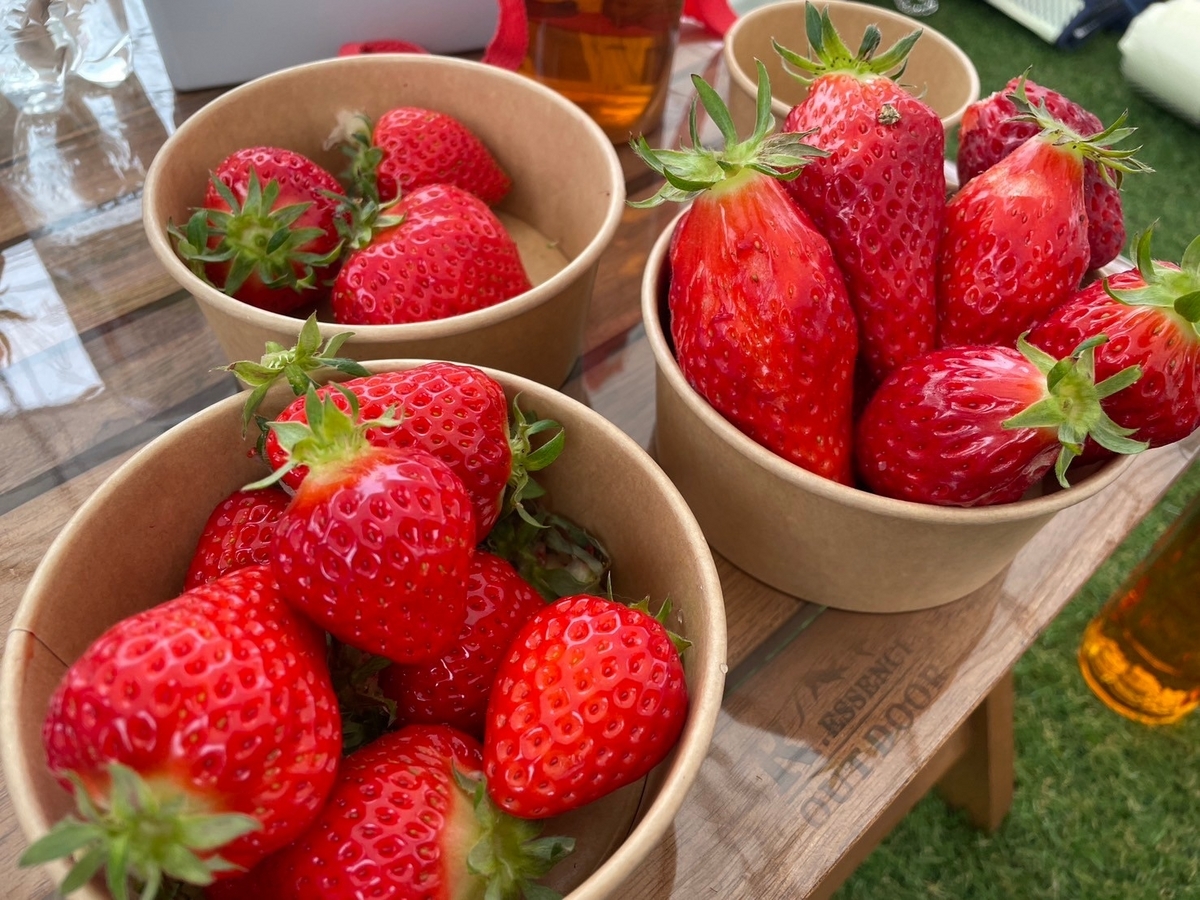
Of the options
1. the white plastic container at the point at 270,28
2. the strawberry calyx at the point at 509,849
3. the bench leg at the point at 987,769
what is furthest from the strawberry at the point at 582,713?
the white plastic container at the point at 270,28

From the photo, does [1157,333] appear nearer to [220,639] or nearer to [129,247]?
[220,639]

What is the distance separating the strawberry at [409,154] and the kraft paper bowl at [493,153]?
34 mm

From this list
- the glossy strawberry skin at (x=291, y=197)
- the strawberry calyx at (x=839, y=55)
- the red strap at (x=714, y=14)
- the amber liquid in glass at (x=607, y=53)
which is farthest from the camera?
the red strap at (x=714, y=14)

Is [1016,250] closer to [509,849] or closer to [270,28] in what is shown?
[509,849]

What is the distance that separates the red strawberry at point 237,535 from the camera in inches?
17.1

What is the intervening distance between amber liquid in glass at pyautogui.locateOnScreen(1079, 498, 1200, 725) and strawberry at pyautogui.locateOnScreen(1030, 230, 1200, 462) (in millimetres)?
461

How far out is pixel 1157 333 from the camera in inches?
17.3

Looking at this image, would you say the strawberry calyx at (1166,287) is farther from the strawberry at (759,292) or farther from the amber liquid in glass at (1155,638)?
the amber liquid in glass at (1155,638)

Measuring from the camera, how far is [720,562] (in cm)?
58

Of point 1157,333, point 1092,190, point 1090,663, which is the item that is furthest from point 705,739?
point 1090,663

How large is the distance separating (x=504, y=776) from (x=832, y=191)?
0.34 metres

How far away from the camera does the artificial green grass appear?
37.6 inches

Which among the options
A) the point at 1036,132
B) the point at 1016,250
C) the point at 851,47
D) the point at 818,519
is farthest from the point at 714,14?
the point at 818,519

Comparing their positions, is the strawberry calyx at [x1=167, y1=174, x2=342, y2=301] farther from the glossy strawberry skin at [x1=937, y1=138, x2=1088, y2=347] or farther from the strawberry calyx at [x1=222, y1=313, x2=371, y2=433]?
the glossy strawberry skin at [x1=937, y1=138, x2=1088, y2=347]
